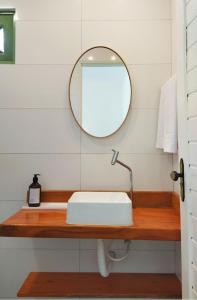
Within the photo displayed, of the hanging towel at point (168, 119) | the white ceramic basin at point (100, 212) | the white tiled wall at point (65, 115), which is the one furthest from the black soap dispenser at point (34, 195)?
the hanging towel at point (168, 119)

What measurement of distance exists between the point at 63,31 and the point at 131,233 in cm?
138

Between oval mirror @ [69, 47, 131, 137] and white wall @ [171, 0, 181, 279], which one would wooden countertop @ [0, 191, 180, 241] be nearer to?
white wall @ [171, 0, 181, 279]

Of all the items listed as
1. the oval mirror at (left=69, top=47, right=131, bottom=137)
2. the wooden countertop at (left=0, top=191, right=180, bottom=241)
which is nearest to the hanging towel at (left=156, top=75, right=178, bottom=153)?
the oval mirror at (left=69, top=47, right=131, bottom=137)

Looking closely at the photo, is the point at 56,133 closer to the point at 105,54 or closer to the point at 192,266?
the point at 105,54

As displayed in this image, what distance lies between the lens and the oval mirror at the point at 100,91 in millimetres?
1709

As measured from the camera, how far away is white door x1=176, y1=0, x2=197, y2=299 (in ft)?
3.38

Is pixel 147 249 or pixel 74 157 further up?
pixel 74 157

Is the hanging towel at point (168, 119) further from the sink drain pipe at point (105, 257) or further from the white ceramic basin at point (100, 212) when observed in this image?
the sink drain pipe at point (105, 257)

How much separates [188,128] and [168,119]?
418mm

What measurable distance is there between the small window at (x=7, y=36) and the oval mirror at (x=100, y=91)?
46 centimetres

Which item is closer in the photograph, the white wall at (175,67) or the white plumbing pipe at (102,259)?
the white plumbing pipe at (102,259)

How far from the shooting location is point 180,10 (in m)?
1.17

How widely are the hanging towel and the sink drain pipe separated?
2.20 ft

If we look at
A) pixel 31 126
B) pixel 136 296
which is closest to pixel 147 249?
pixel 136 296
